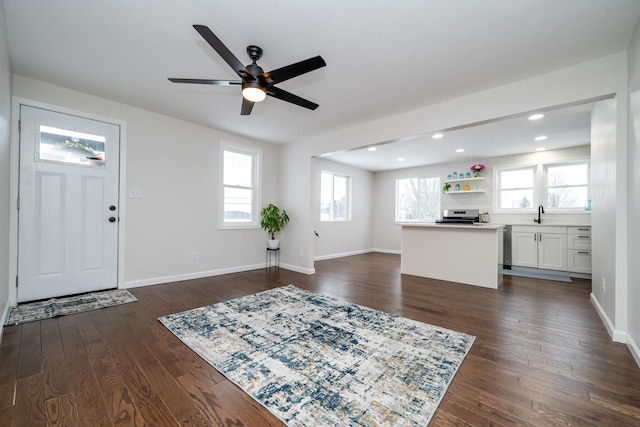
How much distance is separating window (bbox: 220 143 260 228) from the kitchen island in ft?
9.75

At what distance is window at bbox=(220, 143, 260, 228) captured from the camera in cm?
479

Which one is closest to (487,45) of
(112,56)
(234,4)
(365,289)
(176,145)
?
(234,4)

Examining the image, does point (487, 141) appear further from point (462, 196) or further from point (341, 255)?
point (341, 255)

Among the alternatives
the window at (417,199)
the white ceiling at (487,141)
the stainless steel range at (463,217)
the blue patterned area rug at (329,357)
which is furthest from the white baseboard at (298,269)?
the window at (417,199)

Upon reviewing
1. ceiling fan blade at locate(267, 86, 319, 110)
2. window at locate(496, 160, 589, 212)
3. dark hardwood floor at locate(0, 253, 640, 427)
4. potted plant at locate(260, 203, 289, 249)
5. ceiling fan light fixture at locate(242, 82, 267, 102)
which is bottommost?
dark hardwood floor at locate(0, 253, 640, 427)

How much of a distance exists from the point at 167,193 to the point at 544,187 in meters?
7.19

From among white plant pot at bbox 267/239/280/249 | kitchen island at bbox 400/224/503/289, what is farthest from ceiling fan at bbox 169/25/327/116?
kitchen island at bbox 400/224/503/289

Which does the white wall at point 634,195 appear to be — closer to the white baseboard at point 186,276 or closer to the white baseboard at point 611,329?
the white baseboard at point 611,329

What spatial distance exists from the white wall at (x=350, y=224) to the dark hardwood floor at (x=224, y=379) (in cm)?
354

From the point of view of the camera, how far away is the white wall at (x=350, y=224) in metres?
6.54

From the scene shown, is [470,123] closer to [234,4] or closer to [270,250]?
[234,4]

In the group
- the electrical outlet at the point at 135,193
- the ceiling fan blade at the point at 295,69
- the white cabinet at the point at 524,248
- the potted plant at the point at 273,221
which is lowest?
the white cabinet at the point at 524,248

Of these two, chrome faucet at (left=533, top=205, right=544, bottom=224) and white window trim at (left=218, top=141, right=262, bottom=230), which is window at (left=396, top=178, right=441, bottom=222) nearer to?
chrome faucet at (left=533, top=205, right=544, bottom=224)

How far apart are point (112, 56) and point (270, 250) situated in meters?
3.78
